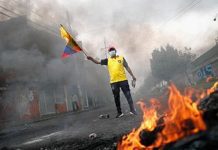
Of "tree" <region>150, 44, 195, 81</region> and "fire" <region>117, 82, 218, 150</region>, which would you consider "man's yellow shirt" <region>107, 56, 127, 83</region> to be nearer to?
"fire" <region>117, 82, 218, 150</region>

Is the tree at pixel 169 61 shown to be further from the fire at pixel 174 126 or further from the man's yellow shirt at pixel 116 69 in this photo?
the fire at pixel 174 126

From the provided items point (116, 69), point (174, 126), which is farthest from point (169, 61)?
point (174, 126)

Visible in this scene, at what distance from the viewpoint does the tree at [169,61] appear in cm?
5828

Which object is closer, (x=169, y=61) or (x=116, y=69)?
(x=116, y=69)

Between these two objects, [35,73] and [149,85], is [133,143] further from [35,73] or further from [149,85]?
[149,85]

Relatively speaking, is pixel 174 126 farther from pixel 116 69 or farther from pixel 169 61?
pixel 169 61

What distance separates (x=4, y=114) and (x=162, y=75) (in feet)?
149

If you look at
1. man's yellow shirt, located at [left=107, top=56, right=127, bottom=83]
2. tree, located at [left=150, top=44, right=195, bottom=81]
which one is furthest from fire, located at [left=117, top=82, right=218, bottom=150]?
tree, located at [left=150, top=44, right=195, bottom=81]

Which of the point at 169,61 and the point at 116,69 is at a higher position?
the point at 169,61

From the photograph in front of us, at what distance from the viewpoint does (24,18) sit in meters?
23.9

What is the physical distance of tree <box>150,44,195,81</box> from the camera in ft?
191

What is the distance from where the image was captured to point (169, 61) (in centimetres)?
5969

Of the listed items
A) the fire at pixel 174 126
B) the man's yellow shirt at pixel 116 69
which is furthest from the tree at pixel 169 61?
the fire at pixel 174 126

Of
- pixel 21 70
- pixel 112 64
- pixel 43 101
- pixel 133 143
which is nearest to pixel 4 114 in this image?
pixel 21 70
